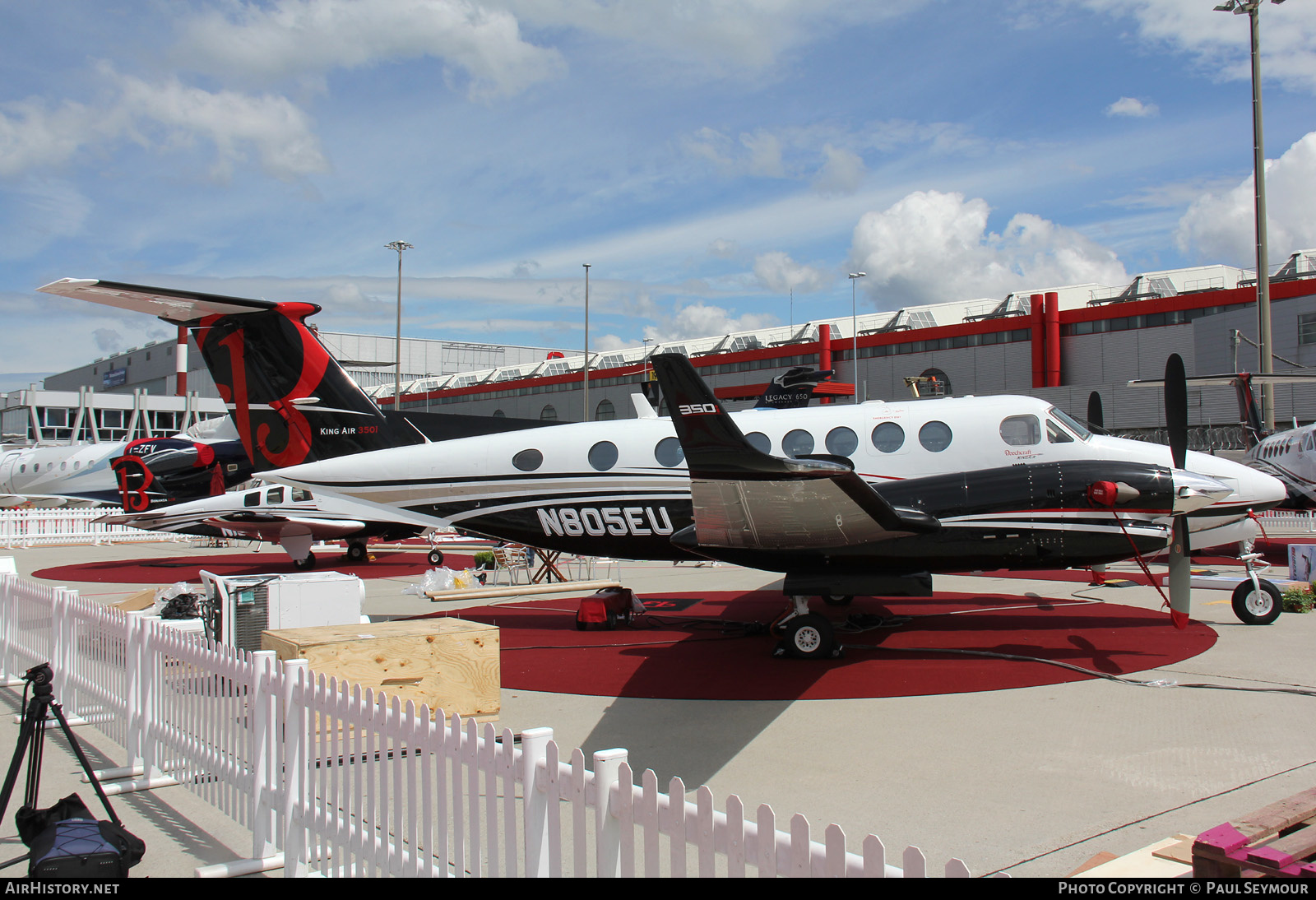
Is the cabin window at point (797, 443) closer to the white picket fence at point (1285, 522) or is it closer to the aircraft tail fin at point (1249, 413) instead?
the aircraft tail fin at point (1249, 413)

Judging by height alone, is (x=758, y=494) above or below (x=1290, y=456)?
below

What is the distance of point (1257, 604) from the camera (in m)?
11.1

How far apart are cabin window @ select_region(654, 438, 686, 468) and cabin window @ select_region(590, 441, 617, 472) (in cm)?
61

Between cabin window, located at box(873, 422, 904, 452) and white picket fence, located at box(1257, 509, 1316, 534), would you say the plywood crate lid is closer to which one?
cabin window, located at box(873, 422, 904, 452)

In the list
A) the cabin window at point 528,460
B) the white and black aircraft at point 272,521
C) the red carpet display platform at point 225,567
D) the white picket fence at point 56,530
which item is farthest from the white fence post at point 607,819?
the white picket fence at point 56,530

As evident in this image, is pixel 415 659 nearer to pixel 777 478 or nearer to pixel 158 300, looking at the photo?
pixel 777 478

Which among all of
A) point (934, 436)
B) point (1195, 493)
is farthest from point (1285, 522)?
point (934, 436)

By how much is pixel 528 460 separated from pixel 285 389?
4.98 m

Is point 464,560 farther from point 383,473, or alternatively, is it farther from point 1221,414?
point 1221,414

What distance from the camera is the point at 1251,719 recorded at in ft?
22.1

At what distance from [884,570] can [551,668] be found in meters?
3.95

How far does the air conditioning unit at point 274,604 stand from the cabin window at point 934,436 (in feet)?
23.3

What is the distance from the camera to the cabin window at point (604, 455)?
1171 centimetres
